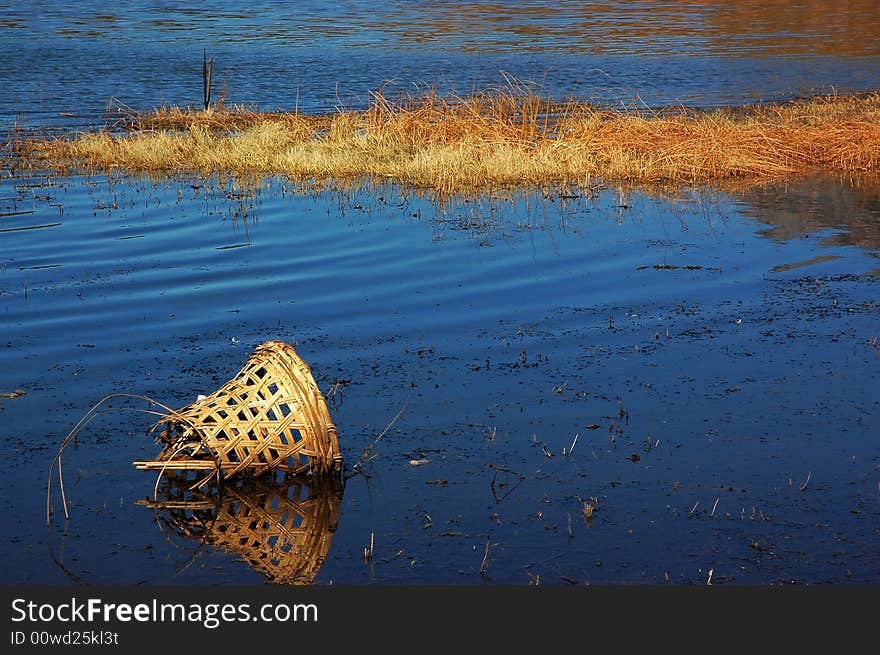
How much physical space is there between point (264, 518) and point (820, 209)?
11.9 m

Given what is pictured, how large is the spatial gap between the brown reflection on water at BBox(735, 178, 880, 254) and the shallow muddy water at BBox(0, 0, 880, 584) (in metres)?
0.07

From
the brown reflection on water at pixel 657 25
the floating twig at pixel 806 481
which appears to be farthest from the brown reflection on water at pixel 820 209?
the brown reflection on water at pixel 657 25

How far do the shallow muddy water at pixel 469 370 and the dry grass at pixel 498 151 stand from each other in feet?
3.04

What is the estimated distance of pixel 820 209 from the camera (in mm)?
16703

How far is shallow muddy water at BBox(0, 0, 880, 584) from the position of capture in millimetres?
6730

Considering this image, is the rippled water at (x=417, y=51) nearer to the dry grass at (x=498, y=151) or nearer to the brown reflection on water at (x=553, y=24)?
the brown reflection on water at (x=553, y=24)

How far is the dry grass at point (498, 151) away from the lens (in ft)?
62.6

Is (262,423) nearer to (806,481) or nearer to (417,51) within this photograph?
(806,481)

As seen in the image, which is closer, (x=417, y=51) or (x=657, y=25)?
(x=417, y=51)

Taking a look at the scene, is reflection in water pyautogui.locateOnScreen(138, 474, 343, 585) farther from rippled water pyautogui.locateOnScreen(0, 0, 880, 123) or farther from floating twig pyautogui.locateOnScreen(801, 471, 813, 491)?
rippled water pyautogui.locateOnScreen(0, 0, 880, 123)

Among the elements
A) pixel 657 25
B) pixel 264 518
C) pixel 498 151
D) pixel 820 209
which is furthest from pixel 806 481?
pixel 657 25

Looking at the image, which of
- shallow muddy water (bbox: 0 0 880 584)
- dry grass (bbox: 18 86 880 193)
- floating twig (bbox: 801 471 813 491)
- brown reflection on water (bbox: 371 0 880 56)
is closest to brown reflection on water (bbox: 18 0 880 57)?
brown reflection on water (bbox: 371 0 880 56)

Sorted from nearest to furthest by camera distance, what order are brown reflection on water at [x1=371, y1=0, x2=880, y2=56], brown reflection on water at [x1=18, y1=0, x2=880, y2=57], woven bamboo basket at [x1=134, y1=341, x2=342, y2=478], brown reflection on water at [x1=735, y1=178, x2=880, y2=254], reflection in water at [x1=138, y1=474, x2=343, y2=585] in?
reflection in water at [x1=138, y1=474, x2=343, y2=585] < woven bamboo basket at [x1=134, y1=341, x2=342, y2=478] < brown reflection on water at [x1=735, y1=178, x2=880, y2=254] < brown reflection on water at [x1=371, y1=0, x2=880, y2=56] < brown reflection on water at [x1=18, y1=0, x2=880, y2=57]

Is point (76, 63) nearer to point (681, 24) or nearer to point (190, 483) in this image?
point (681, 24)
